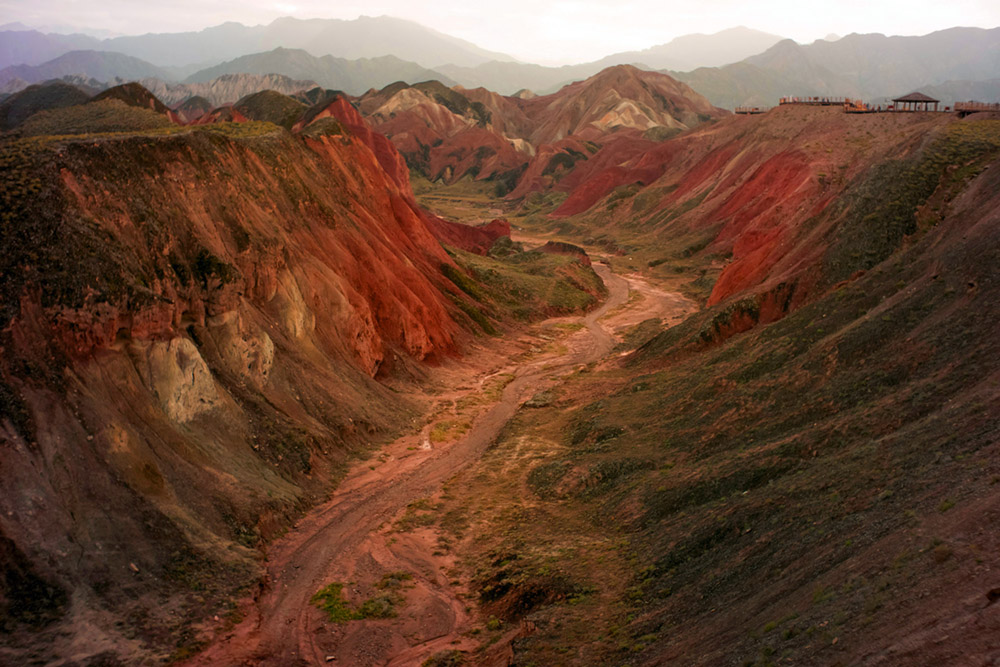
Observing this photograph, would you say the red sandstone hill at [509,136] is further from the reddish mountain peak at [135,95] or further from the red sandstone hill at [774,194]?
the reddish mountain peak at [135,95]

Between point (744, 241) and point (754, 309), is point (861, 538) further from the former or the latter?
point (744, 241)

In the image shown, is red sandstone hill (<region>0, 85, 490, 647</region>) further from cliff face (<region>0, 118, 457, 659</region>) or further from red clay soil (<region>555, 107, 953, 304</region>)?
red clay soil (<region>555, 107, 953, 304</region>)

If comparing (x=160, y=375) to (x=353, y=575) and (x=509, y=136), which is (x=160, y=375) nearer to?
(x=353, y=575)

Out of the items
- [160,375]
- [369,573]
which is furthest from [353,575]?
[160,375]

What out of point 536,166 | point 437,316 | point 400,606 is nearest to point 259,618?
point 400,606

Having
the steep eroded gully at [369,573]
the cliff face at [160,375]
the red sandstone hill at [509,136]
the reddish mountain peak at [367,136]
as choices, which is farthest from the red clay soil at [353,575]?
the red sandstone hill at [509,136]
